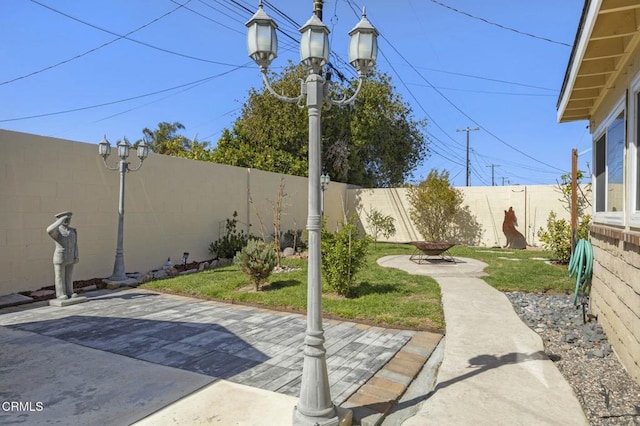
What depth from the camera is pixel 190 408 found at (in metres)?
2.74

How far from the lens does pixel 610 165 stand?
4.45m

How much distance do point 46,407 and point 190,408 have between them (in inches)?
40.4

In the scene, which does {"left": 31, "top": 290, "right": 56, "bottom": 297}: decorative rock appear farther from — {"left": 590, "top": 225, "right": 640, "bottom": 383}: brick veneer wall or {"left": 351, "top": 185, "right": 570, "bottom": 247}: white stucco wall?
{"left": 351, "top": 185, "right": 570, "bottom": 247}: white stucco wall

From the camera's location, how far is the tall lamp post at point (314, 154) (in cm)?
248

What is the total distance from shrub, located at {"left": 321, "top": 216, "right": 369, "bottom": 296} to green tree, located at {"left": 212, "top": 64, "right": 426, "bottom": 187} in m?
10.2

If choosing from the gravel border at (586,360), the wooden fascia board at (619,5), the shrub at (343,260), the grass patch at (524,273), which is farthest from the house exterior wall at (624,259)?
the shrub at (343,260)

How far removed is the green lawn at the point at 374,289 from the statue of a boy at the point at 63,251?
5.08 feet

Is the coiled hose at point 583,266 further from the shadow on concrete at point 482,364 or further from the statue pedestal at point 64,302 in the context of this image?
the statue pedestal at point 64,302

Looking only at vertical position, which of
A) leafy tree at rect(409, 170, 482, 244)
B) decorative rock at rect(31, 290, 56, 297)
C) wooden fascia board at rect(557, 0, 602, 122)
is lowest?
decorative rock at rect(31, 290, 56, 297)

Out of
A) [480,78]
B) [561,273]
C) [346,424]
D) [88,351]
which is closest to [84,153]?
[88,351]

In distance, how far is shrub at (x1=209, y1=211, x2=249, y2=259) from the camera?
10.3 meters

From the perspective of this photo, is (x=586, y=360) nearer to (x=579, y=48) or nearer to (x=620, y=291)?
(x=620, y=291)

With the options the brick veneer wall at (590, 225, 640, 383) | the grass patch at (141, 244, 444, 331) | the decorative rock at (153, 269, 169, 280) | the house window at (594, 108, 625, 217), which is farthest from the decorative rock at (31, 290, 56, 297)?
the house window at (594, 108, 625, 217)

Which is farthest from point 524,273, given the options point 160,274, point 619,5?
point 160,274
